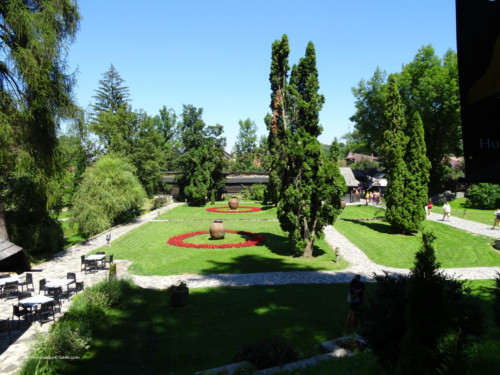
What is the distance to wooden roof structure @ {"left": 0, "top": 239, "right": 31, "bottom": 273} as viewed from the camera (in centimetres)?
565

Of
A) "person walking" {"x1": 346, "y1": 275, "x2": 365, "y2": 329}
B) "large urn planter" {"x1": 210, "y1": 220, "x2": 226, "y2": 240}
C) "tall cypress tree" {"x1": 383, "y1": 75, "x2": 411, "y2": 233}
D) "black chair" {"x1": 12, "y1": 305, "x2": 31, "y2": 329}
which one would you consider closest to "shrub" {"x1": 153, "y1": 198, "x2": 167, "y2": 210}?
"large urn planter" {"x1": 210, "y1": 220, "x2": 226, "y2": 240}

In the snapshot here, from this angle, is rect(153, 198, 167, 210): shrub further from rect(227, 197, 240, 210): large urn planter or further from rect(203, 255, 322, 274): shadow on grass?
rect(203, 255, 322, 274): shadow on grass

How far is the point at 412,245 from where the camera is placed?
23.1 m

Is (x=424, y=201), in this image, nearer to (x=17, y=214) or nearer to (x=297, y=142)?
(x=297, y=142)

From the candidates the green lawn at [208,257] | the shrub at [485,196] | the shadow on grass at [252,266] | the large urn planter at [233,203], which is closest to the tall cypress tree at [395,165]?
the green lawn at [208,257]

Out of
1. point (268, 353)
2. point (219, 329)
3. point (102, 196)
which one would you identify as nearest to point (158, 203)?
point (102, 196)

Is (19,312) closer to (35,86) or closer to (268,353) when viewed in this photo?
(268,353)

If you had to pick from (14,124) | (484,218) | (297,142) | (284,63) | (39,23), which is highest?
(284,63)

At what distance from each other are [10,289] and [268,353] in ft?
40.2

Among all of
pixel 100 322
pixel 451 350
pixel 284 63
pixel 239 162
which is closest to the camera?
pixel 451 350

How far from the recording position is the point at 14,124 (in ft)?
55.6

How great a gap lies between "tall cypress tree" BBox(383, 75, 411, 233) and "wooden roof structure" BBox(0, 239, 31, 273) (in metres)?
24.7

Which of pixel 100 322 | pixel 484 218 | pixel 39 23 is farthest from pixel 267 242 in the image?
pixel 484 218

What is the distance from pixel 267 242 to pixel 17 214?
617 inches
